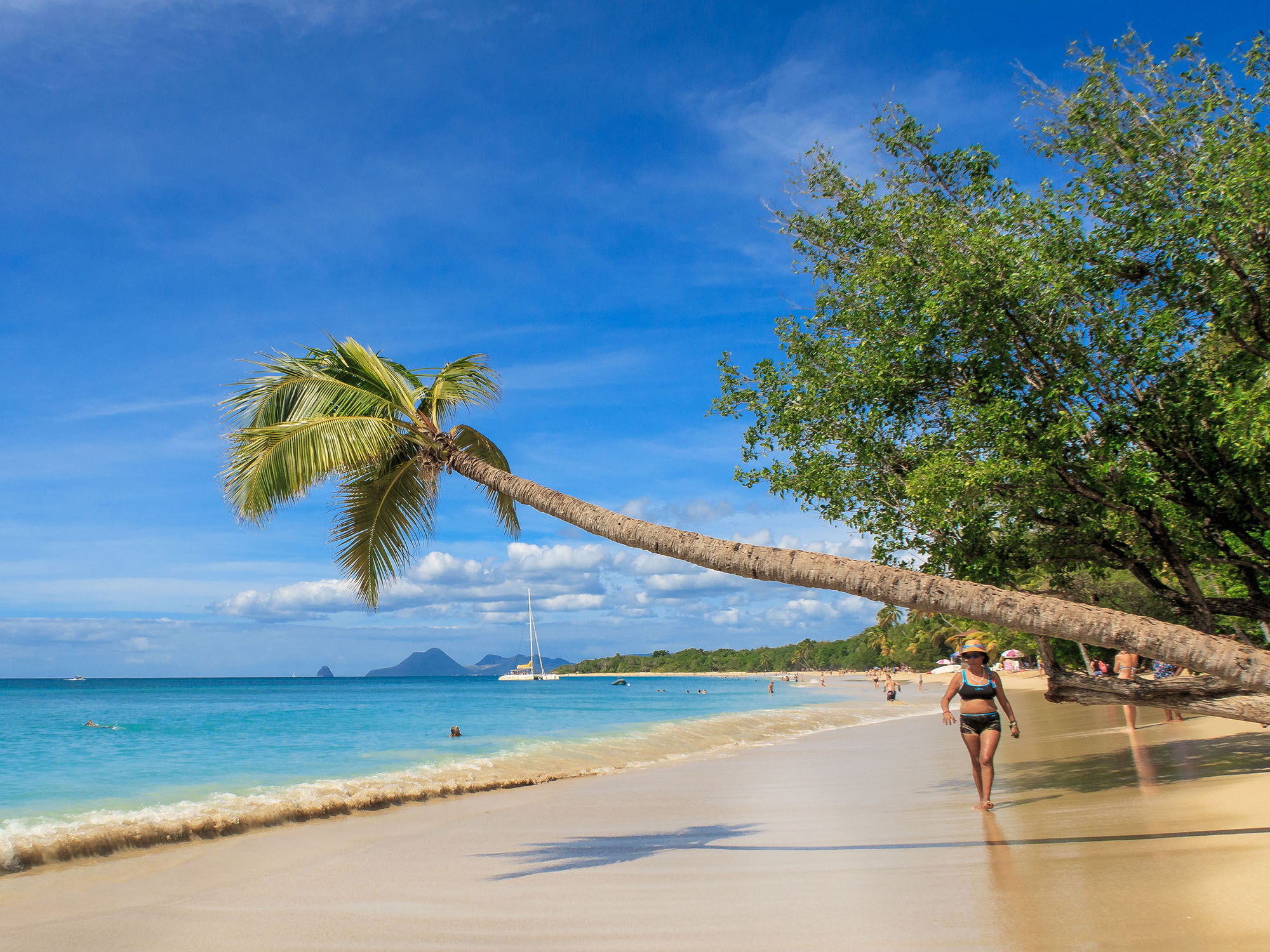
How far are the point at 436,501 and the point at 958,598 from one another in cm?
572

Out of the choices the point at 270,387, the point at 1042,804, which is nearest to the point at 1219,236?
the point at 1042,804

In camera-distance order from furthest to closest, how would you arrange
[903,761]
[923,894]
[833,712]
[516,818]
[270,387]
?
[833,712] < [903,761] < [516,818] < [270,387] < [923,894]

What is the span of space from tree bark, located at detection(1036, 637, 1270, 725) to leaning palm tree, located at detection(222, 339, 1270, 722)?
1 cm

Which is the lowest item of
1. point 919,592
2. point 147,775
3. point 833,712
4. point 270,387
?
point 833,712

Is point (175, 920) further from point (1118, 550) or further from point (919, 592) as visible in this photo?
point (1118, 550)

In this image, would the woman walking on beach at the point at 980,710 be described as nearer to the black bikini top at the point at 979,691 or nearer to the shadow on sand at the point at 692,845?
the black bikini top at the point at 979,691

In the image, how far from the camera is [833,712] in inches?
1296

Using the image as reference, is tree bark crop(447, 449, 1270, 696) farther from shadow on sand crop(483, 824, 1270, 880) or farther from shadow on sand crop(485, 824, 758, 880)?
shadow on sand crop(485, 824, 758, 880)

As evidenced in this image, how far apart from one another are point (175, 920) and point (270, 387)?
171 inches

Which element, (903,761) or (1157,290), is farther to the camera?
(903,761)

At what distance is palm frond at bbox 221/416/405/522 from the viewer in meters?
6.45

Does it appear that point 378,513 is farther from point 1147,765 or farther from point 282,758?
point 282,758

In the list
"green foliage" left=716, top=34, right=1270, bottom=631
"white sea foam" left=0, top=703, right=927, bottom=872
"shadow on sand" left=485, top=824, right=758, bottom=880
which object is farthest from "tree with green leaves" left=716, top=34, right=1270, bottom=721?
"white sea foam" left=0, top=703, right=927, bottom=872

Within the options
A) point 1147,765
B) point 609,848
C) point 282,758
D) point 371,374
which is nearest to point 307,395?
point 371,374
